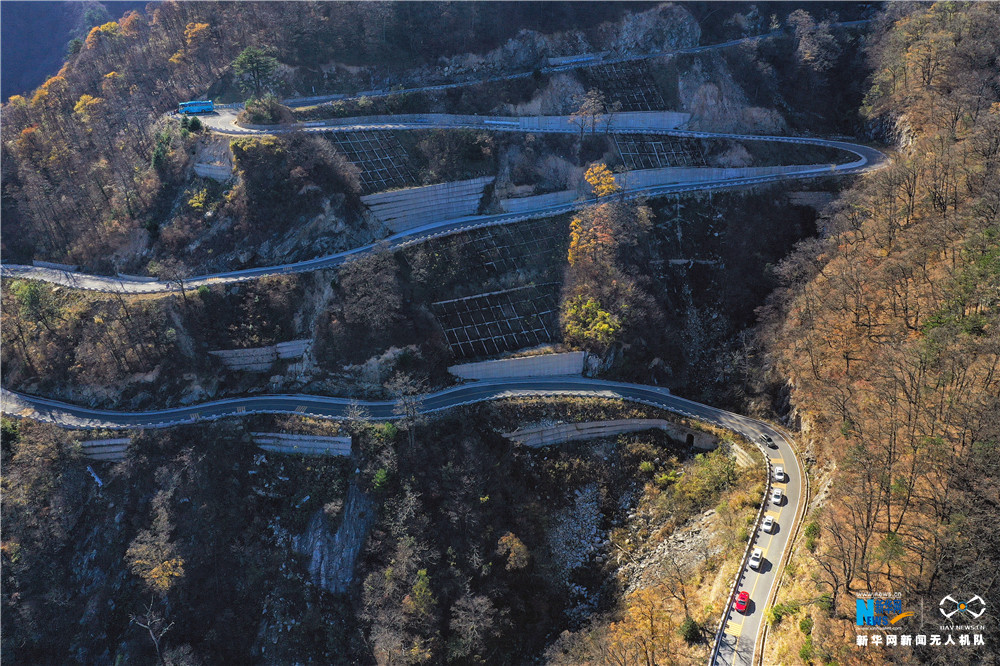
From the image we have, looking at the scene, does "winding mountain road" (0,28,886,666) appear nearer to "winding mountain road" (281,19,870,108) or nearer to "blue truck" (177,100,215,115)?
"winding mountain road" (281,19,870,108)

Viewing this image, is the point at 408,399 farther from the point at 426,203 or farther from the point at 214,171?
the point at 214,171

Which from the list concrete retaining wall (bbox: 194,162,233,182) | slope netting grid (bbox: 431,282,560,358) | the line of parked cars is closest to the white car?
the line of parked cars

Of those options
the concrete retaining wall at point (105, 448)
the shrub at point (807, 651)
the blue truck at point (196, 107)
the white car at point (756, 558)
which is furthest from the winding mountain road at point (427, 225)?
the shrub at point (807, 651)

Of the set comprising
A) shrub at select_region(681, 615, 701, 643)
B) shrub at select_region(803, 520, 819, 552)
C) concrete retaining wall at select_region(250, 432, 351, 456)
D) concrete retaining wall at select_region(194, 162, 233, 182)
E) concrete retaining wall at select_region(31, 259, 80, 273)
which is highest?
concrete retaining wall at select_region(194, 162, 233, 182)

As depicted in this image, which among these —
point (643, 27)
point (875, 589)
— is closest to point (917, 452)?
point (875, 589)

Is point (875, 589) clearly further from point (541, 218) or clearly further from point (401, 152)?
point (401, 152)

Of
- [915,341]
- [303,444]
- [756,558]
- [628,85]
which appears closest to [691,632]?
[756,558]

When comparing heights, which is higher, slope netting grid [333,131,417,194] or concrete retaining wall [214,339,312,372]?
slope netting grid [333,131,417,194]
